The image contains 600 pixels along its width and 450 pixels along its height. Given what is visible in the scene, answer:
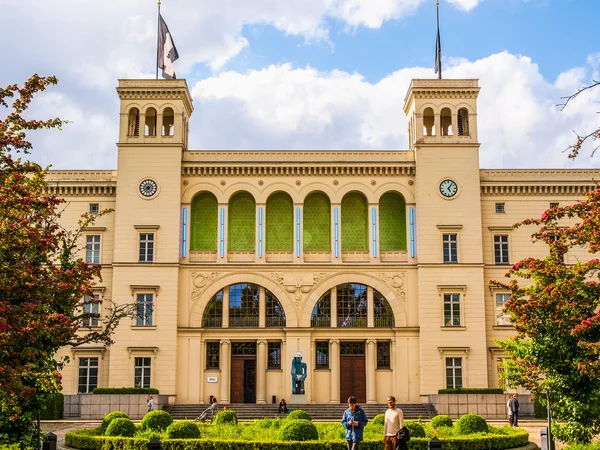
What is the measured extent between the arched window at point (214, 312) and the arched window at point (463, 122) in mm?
19608

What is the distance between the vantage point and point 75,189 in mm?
53125

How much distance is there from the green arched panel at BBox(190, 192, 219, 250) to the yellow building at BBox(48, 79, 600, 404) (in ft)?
0.31

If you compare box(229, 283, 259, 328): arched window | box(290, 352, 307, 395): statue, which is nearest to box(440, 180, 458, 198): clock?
box(229, 283, 259, 328): arched window

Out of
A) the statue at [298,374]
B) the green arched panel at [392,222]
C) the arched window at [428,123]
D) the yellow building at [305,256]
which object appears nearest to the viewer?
the statue at [298,374]

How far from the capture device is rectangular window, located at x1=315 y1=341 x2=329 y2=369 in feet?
167

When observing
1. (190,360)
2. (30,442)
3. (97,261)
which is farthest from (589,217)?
(97,261)

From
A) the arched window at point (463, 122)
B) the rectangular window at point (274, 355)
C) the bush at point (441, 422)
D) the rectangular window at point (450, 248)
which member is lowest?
the bush at point (441, 422)

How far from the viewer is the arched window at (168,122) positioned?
5392 centimetres

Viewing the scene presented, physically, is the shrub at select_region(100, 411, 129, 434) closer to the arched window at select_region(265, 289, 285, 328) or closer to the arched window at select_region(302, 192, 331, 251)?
the arched window at select_region(265, 289, 285, 328)

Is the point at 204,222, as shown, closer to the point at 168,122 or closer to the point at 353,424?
the point at 168,122

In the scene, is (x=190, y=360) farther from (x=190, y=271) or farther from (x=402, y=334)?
(x=402, y=334)

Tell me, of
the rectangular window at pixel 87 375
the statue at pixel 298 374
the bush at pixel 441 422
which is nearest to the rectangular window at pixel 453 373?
the statue at pixel 298 374

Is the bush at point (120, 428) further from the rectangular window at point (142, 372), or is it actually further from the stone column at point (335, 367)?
the stone column at point (335, 367)

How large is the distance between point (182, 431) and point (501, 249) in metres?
31.6
